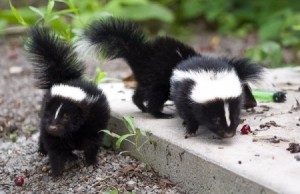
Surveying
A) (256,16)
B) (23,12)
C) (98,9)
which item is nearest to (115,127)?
(98,9)

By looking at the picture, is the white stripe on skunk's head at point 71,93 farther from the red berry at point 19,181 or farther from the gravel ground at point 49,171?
the red berry at point 19,181

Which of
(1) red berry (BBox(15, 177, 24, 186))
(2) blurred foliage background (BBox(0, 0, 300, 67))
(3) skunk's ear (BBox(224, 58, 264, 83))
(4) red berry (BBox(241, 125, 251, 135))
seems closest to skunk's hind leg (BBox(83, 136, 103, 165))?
(1) red berry (BBox(15, 177, 24, 186))

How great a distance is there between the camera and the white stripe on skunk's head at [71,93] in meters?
4.38

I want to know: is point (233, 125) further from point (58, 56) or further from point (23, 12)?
point (23, 12)

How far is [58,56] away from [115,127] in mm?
805

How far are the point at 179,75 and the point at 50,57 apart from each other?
3.70 feet

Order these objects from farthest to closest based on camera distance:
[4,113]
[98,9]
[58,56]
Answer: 1. [98,9]
2. [4,113]
3. [58,56]

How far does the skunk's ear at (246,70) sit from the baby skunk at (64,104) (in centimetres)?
114

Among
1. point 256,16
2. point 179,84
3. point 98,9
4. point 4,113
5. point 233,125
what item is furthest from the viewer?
point 256,16

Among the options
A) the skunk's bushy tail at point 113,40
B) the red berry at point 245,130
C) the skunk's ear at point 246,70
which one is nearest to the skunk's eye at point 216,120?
the red berry at point 245,130

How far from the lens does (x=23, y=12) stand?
32.5 feet

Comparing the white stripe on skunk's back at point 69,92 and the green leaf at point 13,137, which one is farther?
the green leaf at point 13,137

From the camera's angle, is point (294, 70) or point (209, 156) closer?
point (209, 156)

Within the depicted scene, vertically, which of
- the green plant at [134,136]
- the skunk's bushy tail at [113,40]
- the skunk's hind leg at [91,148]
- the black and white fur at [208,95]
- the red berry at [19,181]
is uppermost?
the skunk's bushy tail at [113,40]
